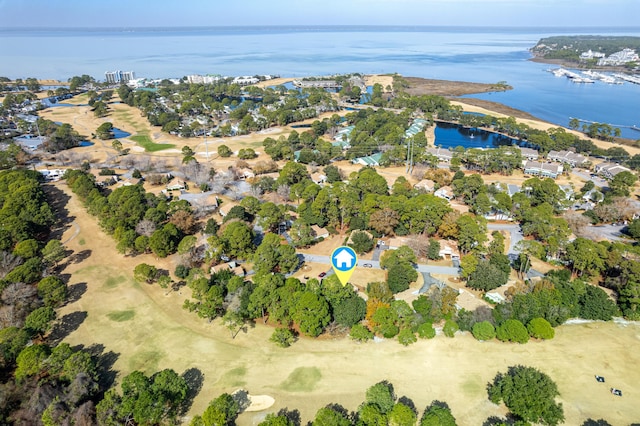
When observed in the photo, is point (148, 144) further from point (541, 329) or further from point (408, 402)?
point (541, 329)

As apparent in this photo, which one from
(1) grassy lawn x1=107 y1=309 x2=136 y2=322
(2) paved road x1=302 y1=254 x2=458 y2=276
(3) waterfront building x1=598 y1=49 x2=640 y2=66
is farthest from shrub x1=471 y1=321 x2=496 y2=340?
(3) waterfront building x1=598 y1=49 x2=640 y2=66

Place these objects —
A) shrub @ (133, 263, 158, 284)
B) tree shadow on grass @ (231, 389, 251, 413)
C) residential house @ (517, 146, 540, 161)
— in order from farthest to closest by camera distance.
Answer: residential house @ (517, 146, 540, 161), shrub @ (133, 263, 158, 284), tree shadow on grass @ (231, 389, 251, 413)

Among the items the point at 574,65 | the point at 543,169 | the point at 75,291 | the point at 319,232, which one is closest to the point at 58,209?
the point at 75,291

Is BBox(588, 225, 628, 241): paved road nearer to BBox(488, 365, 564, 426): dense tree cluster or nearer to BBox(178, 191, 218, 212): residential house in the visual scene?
BBox(488, 365, 564, 426): dense tree cluster

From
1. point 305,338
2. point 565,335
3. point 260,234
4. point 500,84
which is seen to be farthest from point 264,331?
point 500,84

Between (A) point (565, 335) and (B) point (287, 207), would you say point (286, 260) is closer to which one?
(B) point (287, 207)
